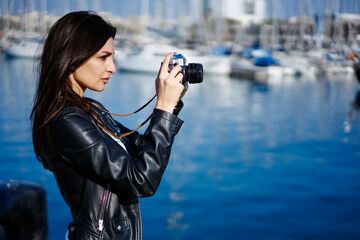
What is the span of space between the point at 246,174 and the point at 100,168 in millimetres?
6387

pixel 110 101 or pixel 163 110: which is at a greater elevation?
pixel 163 110

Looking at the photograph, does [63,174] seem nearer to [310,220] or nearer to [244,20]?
[310,220]

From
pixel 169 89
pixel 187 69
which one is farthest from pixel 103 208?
pixel 187 69

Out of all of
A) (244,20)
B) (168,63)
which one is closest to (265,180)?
(168,63)

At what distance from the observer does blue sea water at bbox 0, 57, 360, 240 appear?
528 centimetres

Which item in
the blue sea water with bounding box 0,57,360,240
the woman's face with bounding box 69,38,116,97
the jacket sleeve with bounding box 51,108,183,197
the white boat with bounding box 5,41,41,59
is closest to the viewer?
the jacket sleeve with bounding box 51,108,183,197

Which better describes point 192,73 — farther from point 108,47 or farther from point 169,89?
point 108,47

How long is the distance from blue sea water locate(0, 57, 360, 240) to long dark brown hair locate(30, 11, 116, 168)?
0.97ft

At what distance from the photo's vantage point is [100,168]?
1.28m

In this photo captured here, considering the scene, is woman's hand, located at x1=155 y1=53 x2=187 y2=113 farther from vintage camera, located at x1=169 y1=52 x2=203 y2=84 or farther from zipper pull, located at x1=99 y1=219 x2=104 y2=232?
zipper pull, located at x1=99 y1=219 x2=104 y2=232

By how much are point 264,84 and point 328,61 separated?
13.8m

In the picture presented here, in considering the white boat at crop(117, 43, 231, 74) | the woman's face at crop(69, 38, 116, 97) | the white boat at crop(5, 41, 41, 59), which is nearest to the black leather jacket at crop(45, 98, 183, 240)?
the woman's face at crop(69, 38, 116, 97)

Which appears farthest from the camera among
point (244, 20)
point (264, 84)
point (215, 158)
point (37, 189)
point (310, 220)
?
point (244, 20)

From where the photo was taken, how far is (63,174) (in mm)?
1365
